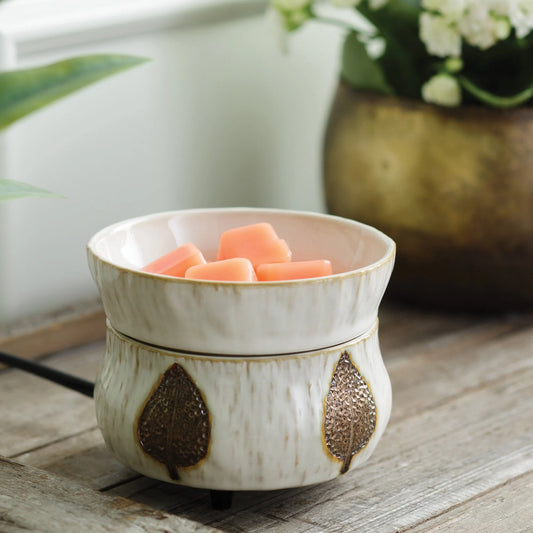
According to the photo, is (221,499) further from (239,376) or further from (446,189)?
(446,189)

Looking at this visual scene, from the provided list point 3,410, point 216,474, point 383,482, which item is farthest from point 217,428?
point 3,410

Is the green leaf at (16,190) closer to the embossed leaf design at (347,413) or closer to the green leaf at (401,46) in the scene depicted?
the embossed leaf design at (347,413)

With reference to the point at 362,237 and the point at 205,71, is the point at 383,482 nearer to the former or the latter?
the point at 362,237

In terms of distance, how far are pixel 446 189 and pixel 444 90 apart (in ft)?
0.28

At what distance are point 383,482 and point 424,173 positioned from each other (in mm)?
336

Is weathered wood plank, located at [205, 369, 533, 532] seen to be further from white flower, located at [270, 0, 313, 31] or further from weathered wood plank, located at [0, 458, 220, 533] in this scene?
white flower, located at [270, 0, 313, 31]

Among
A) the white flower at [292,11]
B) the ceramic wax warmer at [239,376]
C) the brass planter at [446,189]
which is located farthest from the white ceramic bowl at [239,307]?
the white flower at [292,11]

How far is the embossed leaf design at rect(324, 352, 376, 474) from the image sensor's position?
0.50 meters

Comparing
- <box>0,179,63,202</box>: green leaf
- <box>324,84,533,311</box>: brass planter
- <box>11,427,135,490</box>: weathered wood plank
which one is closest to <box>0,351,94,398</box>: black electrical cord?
<box>11,427,135,490</box>: weathered wood plank

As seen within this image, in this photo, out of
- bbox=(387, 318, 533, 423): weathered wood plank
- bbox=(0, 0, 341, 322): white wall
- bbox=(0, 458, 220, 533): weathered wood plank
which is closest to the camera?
bbox=(0, 458, 220, 533): weathered wood plank

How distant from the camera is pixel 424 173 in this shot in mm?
827

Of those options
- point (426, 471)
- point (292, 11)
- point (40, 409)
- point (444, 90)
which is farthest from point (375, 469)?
point (292, 11)

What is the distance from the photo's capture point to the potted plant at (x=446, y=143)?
2.65 ft

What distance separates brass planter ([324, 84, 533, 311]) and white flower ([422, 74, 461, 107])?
0.01 metres
